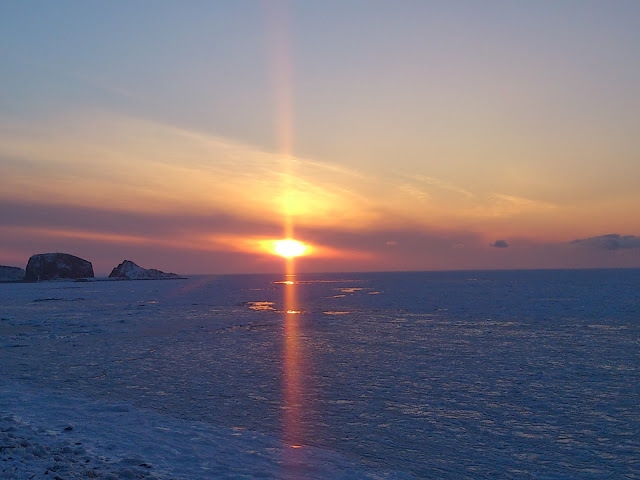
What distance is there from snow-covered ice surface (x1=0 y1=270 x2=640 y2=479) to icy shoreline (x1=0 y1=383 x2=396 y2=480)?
2.0 inches

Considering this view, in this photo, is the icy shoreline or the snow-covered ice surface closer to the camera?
the icy shoreline

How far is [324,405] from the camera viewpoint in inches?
634

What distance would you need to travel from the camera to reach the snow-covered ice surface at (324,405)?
11.2 meters

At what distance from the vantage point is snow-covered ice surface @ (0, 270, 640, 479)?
1120 cm

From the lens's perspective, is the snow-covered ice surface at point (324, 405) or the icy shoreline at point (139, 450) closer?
the icy shoreline at point (139, 450)

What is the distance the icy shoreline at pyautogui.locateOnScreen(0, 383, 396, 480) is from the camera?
1039 cm

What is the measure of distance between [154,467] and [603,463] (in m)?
9.01

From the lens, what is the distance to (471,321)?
3978 centimetres

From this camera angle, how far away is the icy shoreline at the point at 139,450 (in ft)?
34.1

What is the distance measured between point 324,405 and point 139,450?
18.9ft

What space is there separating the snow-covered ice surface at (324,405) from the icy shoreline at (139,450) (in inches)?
2.0

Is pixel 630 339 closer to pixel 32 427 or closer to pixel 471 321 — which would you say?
pixel 471 321

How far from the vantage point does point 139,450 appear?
1198 cm

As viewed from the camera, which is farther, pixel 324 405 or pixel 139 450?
pixel 324 405
